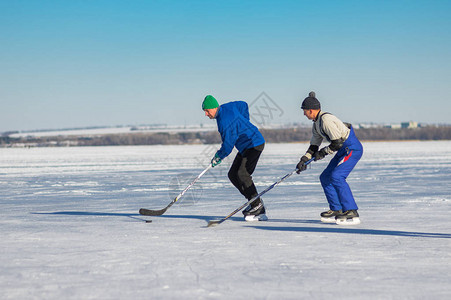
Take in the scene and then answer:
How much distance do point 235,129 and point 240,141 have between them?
0.22 metres

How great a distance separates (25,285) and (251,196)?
2.76 m

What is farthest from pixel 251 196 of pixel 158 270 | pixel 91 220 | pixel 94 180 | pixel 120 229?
pixel 94 180

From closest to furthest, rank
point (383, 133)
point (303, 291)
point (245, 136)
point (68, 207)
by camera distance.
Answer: point (303, 291)
point (245, 136)
point (68, 207)
point (383, 133)

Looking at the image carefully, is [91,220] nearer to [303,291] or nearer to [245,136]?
[245,136]

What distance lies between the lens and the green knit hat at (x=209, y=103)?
504cm

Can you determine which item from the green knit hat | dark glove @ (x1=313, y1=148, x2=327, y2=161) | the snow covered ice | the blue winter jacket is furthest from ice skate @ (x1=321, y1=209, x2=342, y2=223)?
the green knit hat

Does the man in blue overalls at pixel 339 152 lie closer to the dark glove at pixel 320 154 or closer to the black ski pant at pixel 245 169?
the dark glove at pixel 320 154

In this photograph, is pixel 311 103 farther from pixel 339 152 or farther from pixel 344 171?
pixel 344 171

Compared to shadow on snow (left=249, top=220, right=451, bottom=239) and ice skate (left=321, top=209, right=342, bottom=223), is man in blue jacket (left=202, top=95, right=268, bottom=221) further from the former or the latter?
ice skate (left=321, top=209, right=342, bottom=223)

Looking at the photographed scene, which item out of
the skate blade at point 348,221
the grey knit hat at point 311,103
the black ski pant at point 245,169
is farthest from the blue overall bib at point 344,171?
the black ski pant at point 245,169

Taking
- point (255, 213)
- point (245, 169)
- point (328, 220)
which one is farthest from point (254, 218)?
point (328, 220)

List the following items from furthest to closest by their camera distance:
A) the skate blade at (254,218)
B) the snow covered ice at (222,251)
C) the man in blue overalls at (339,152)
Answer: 1. the skate blade at (254,218)
2. the man in blue overalls at (339,152)
3. the snow covered ice at (222,251)

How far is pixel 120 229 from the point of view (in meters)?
4.88

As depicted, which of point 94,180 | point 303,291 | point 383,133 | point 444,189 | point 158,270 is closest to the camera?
point 303,291
